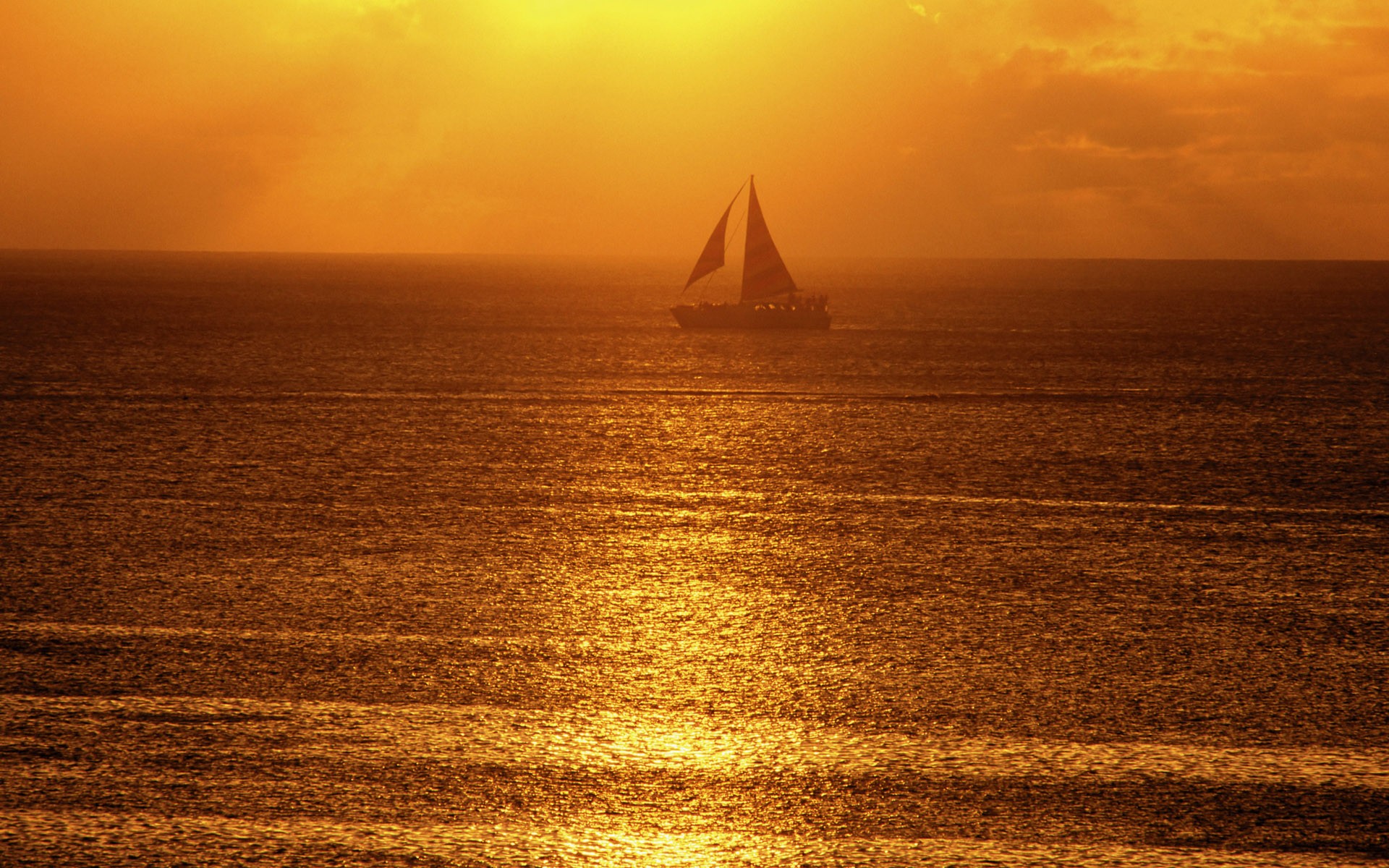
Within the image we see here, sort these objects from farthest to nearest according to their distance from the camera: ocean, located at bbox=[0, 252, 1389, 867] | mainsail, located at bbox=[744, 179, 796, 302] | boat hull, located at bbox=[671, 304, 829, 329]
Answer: boat hull, located at bbox=[671, 304, 829, 329], mainsail, located at bbox=[744, 179, 796, 302], ocean, located at bbox=[0, 252, 1389, 867]

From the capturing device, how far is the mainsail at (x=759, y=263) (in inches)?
2758

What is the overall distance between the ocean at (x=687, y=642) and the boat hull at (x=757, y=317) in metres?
48.2

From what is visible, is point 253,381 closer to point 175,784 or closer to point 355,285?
point 175,784

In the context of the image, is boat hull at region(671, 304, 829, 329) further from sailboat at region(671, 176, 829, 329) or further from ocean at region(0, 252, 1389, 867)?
ocean at region(0, 252, 1389, 867)

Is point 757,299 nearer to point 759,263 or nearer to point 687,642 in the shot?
point 759,263

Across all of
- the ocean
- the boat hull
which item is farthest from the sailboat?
the ocean

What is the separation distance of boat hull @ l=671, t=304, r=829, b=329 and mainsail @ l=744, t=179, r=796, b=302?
93 cm

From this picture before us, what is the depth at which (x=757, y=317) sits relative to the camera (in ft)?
245

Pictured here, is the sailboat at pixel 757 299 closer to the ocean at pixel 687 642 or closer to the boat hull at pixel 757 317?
the boat hull at pixel 757 317

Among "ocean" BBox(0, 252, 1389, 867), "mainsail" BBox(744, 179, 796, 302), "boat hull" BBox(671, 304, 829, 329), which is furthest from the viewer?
"boat hull" BBox(671, 304, 829, 329)

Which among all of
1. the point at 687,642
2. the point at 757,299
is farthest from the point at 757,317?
the point at 687,642

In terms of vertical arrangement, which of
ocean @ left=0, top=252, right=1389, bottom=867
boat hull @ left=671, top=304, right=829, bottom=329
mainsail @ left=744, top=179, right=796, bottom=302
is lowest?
ocean @ left=0, top=252, right=1389, bottom=867

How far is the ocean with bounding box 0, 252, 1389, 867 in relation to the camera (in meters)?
5.96

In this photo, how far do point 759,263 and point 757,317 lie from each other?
3.05 m
